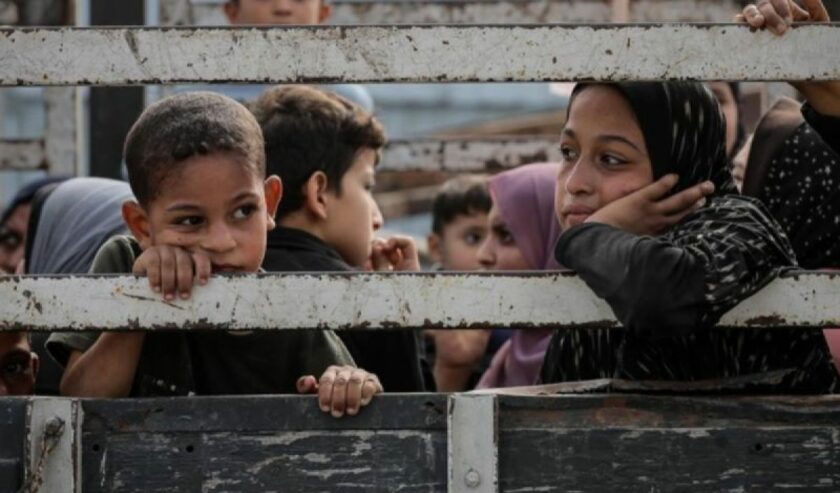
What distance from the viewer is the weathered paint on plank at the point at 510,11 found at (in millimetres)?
5973

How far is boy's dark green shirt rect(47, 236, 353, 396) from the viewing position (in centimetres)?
325

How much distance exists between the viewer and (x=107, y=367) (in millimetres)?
3100

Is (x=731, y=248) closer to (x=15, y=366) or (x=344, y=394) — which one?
(x=344, y=394)

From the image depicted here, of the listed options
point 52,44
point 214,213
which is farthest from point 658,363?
point 52,44

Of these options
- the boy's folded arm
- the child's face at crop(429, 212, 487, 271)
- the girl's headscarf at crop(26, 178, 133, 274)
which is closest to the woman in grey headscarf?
the girl's headscarf at crop(26, 178, 133, 274)

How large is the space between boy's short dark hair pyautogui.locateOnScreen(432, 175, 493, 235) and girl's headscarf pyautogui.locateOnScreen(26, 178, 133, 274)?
2.25 metres

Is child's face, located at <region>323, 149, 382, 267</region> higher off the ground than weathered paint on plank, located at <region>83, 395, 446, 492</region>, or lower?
higher

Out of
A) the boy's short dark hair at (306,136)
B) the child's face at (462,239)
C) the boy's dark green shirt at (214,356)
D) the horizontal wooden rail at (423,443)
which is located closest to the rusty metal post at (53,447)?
the horizontal wooden rail at (423,443)

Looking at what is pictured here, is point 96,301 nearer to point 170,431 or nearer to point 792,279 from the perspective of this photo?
point 170,431

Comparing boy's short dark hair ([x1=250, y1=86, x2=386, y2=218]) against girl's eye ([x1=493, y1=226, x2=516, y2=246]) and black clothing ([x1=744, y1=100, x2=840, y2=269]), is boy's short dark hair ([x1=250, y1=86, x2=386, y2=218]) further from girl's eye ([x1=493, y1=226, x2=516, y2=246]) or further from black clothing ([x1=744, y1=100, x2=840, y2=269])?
girl's eye ([x1=493, y1=226, x2=516, y2=246])

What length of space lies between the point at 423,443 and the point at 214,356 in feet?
2.26

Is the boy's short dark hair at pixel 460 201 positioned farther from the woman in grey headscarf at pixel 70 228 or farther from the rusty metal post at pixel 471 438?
the rusty metal post at pixel 471 438

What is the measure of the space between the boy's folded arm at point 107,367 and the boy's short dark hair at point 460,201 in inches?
140

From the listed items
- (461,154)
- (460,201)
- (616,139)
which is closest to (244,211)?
(616,139)
